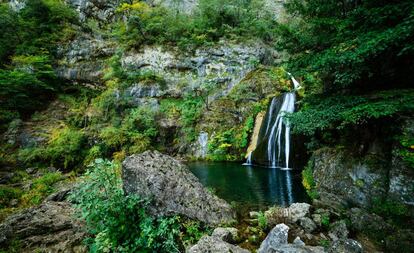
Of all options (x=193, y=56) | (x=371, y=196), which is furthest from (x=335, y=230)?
(x=193, y=56)

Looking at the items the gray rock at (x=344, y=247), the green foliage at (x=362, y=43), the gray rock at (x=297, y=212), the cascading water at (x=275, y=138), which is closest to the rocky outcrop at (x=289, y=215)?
the gray rock at (x=297, y=212)

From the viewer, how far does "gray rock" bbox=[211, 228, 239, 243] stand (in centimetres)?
A: 336

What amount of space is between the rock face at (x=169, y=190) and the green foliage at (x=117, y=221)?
0.78ft

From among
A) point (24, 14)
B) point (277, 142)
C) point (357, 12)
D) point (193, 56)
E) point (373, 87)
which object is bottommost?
point (277, 142)

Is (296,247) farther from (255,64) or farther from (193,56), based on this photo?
(193,56)

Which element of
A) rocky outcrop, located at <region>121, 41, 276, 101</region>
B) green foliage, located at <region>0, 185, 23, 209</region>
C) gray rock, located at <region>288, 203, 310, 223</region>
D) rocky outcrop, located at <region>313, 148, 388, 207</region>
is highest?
rocky outcrop, located at <region>121, 41, 276, 101</region>

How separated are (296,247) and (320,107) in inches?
136

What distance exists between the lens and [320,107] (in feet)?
16.8

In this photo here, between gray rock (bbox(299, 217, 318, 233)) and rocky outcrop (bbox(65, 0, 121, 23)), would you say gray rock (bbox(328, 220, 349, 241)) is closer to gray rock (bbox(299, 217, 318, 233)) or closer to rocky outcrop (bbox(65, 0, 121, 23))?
gray rock (bbox(299, 217, 318, 233))

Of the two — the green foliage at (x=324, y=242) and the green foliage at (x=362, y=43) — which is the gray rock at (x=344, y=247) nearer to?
the green foliage at (x=324, y=242)

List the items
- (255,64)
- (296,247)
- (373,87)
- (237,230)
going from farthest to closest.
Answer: (255,64), (373,87), (237,230), (296,247)

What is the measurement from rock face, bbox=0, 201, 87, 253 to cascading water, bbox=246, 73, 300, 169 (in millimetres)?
8665

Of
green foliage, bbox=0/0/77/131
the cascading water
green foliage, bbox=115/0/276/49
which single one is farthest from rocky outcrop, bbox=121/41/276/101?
green foliage, bbox=0/0/77/131

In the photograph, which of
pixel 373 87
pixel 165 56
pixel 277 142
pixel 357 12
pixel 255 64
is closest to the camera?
pixel 357 12
